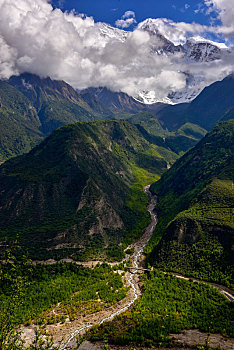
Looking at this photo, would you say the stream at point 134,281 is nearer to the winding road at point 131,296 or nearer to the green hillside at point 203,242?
the winding road at point 131,296

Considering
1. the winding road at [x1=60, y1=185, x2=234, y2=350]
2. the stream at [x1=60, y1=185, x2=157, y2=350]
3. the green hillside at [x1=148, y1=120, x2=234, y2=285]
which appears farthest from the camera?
the green hillside at [x1=148, y1=120, x2=234, y2=285]

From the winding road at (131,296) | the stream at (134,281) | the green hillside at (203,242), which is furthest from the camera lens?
the green hillside at (203,242)

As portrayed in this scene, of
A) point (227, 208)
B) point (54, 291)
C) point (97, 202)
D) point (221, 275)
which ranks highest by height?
point (227, 208)

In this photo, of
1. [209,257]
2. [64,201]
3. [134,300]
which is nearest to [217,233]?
[209,257]

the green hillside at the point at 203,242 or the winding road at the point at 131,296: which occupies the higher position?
the green hillside at the point at 203,242

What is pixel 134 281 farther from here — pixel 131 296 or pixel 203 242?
pixel 203 242

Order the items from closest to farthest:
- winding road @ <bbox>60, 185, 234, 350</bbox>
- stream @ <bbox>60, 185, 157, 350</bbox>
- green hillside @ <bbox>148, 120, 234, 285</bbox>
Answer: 1. winding road @ <bbox>60, 185, 234, 350</bbox>
2. stream @ <bbox>60, 185, 157, 350</bbox>
3. green hillside @ <bbox>148, 120, 234, 285</bbox>

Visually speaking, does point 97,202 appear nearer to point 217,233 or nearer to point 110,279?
point 110,279

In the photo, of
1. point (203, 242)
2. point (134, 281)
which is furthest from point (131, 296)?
point (203, 242)

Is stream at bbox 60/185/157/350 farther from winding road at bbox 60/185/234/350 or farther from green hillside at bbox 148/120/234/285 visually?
green hillside at bbox 148/120/234/285

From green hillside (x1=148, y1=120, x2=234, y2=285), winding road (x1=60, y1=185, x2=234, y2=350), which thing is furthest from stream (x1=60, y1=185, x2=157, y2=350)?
green hillside (x1=148, y1=120, x2=234, y2=285)

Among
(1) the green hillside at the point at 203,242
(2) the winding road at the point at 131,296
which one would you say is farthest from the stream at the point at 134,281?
(1) the green hillside at the point at 203,242
